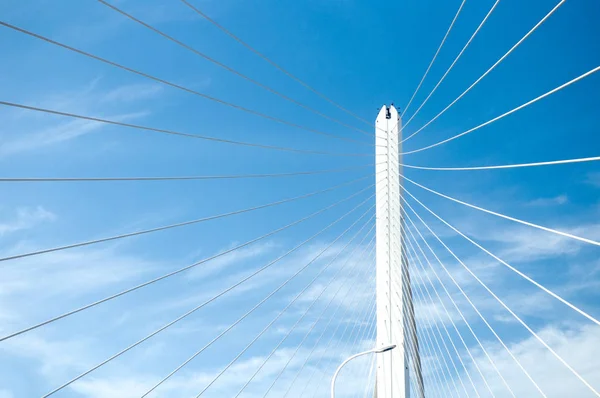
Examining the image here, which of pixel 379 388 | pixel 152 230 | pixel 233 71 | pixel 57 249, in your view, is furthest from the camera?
pixel 379 388

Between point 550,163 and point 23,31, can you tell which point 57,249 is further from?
point 550,163

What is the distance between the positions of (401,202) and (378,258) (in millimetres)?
758

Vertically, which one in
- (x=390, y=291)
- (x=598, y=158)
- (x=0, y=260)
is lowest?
(x=390, y=291)

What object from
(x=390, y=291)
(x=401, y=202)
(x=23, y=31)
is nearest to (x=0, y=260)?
(x=23, y=31)

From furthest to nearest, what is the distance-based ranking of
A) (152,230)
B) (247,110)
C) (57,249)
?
(247,110), (152,230), (57,249)

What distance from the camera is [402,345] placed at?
7.58 metres

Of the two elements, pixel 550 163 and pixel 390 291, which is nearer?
pixel 550 163

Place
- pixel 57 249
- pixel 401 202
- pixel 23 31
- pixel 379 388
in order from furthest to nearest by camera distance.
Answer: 1. pixel 401 202
2. pixel 379 388
3. pixel 57 249
4. pixel 23 31

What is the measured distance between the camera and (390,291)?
304 inches

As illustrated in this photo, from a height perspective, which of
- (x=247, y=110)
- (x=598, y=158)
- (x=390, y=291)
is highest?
(x=247, y=110)

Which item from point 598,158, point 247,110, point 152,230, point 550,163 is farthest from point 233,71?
point 598,158

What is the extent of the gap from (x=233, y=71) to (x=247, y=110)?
0.63 metres

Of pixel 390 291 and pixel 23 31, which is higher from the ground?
pixel 23 31

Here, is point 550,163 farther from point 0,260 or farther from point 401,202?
point 401,202
